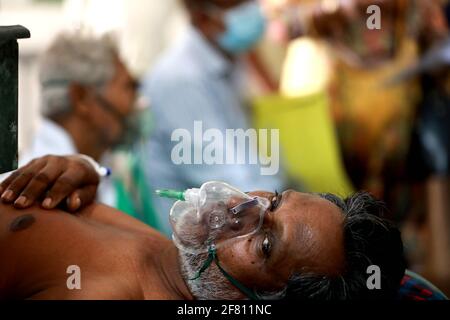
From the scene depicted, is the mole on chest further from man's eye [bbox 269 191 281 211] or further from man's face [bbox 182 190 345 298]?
man's eye [bbox 269 191 281 211]

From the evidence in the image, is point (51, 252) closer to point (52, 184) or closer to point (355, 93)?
point (52, 184)

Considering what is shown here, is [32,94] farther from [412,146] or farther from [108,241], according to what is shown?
[108,241]

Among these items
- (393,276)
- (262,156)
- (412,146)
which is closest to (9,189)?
(393,276)

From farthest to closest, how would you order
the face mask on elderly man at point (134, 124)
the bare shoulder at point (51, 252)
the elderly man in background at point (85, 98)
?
the face mask on elderly man at point (134, 124), the elderly man in background at point (85, 98), the bare shoulder at point (51, 252)

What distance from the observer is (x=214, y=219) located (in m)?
3.24

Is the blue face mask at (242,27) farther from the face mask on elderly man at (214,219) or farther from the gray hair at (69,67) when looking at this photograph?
the face mask on elderly man at (214,219)

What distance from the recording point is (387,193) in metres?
6.23

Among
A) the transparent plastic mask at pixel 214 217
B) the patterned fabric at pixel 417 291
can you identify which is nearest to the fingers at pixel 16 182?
the transparent plastic mask at pixel 214 217

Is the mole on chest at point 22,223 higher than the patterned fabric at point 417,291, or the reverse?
the mole on chest at point 22,223

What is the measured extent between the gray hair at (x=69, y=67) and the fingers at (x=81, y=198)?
5.10 feet

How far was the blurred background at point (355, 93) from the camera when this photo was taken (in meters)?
5.91
